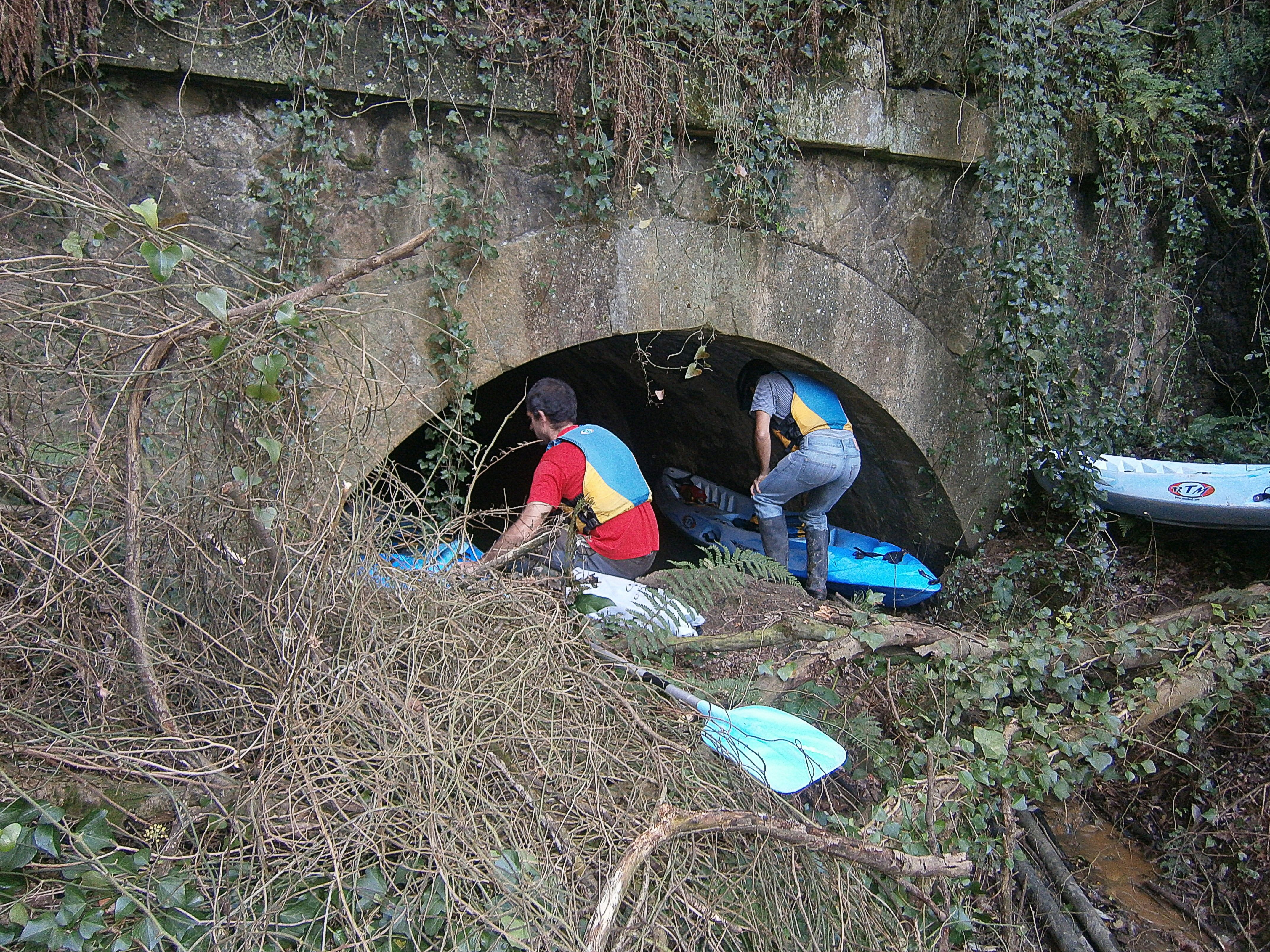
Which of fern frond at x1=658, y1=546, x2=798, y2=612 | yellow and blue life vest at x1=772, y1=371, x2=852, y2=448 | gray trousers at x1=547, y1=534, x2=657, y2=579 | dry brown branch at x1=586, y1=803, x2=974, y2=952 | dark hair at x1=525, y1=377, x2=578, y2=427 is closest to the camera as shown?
dry brown branch at x1=586, y1=803, x2=974, y2=952

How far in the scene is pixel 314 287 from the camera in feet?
5.64

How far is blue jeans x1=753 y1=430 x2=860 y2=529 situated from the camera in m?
4.61

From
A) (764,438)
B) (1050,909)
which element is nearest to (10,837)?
(1050,909)

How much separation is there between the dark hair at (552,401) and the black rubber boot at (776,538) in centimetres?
171

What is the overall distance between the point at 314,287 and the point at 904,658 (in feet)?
7.42

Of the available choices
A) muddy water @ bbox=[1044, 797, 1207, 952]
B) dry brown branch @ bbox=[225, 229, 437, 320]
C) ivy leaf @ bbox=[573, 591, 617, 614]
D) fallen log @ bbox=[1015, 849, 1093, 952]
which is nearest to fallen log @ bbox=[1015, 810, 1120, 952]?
fallen log @ bbox=[1015, 849, 1093, 952]

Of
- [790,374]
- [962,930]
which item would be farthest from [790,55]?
[962,930]

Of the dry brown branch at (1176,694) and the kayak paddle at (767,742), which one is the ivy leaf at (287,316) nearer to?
the kayak paddle at (767,742)

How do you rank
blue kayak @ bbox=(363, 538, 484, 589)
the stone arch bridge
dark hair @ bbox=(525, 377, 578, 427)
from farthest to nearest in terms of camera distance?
dark hair @ bbox=(525, 377, 578, 427), the stone arch bridge, blue kayak @ bbox=(363, 538, 484, 589)

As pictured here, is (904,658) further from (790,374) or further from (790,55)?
(790,55)

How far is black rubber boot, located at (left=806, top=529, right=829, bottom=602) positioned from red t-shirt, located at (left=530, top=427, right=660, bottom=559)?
143cm

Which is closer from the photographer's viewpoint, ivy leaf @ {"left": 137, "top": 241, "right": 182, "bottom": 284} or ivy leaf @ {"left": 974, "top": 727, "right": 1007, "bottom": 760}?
ivy leaf @ {"left": 137, "top": 241, "right": 182, "bottom": 284}

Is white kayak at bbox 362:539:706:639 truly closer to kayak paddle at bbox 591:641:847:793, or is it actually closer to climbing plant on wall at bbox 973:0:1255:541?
kayak paddle at bbox 591:641:847:793

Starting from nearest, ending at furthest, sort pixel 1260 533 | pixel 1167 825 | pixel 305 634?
pixel 305 634 < pixel 1167 825 < pixel 1260 533
